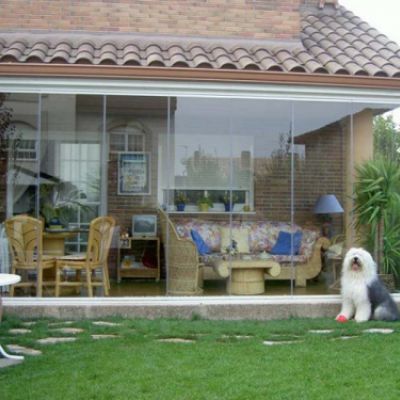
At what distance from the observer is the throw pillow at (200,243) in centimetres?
887

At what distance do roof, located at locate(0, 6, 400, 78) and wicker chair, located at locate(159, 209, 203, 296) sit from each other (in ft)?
7.21

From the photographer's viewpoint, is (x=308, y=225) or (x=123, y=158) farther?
(x=123, y=158)

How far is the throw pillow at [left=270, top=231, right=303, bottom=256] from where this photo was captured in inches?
348

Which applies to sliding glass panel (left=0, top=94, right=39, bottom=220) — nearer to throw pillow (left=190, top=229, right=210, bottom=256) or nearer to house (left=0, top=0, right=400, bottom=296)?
house (left=0, top=0, right=400, bottom=296)

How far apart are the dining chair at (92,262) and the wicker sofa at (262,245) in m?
0.92

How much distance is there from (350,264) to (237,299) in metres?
1.47

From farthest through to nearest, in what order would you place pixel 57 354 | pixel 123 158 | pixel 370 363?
pixel 123 158 < pixel 57 354 < pixel 370 363

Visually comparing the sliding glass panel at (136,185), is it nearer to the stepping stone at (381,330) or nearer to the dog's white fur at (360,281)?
the dog's white fur at (360,281)

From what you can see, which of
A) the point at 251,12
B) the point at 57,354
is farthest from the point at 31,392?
the point at 251,12

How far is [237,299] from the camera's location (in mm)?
7914

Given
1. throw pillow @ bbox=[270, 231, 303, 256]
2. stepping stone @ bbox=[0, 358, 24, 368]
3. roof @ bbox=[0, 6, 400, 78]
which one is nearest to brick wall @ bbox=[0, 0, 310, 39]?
roof @ bbox=[0, 6, 400, 78]

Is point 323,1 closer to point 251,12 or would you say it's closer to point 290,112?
point 251,12

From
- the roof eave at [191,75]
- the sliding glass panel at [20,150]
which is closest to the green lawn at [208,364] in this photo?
the sliding glass panel at [20,150]

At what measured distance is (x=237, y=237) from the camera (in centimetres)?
934
